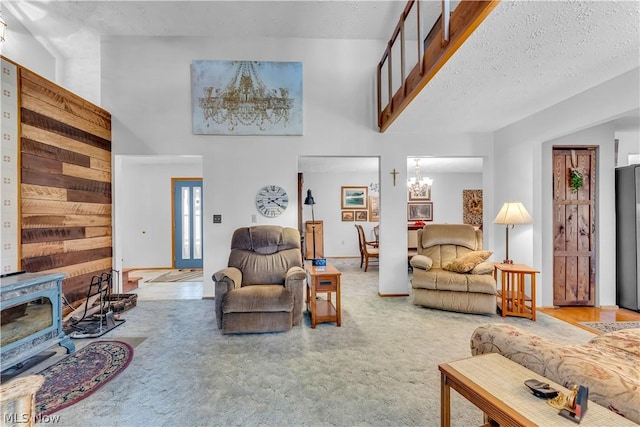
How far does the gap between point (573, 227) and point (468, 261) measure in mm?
1544

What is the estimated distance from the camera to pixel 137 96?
13.6ft

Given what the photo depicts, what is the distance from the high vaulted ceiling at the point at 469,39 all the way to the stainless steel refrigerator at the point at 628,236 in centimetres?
75

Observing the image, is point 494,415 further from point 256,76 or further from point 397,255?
point 256,76

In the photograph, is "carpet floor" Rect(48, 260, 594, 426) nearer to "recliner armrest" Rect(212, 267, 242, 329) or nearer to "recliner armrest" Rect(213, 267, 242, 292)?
"recliner armrest" Rect(212, 267, 242, 329)

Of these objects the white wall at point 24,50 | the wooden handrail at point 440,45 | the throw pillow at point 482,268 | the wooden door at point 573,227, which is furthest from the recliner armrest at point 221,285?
the wooden door at point 573,227

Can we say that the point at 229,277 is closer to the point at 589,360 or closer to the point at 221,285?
the point at 221,285

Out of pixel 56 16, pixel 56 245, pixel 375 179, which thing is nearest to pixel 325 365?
pixel 56 245

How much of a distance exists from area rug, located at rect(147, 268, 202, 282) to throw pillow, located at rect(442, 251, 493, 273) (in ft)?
14.1

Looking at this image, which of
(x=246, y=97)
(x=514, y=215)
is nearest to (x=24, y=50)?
(x=246, y=97)

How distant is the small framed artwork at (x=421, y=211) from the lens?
8.27 meters

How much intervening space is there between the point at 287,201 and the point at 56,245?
2.68 m

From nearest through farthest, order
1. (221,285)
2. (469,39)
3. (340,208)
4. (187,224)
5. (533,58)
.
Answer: (469,39), (533,58), (221,285), (187,224), (340,208)

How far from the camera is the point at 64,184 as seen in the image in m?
3.31

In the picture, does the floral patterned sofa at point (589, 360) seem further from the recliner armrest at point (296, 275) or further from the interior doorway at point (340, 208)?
the interior doorway at point (340, 208)
